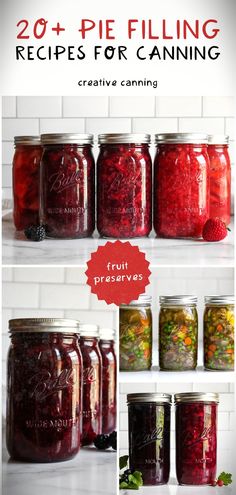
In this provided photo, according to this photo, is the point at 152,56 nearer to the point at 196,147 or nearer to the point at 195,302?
the point at 196,147

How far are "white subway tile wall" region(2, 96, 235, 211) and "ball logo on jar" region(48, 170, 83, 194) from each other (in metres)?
0.13

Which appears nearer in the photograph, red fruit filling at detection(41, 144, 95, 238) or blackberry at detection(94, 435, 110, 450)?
red fruit filling at detection(41, 144, 95, 238)

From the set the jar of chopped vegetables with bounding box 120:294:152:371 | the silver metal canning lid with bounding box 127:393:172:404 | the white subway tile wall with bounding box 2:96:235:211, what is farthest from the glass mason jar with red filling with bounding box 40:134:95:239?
the silver metal canning lid with bounding box 127:393:172:404

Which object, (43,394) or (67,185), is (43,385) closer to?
(43,394)

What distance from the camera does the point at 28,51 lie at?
2305 millimetres

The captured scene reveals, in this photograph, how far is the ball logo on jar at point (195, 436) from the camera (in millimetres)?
2389

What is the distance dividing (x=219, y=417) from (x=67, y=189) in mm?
713

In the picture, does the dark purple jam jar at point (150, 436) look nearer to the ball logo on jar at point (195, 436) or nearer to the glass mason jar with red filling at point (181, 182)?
the ball logo on jar at point (195, 436)

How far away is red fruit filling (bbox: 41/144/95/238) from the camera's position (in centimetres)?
223

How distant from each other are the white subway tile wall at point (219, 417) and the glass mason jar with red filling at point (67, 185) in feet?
1.80

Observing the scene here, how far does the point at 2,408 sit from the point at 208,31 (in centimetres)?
101

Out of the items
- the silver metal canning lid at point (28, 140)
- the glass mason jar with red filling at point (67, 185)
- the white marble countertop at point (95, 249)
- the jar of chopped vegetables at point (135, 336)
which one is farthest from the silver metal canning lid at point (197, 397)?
the silver metal canning lid at point (28, 140)

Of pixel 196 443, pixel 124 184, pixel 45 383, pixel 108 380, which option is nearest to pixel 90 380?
pixel 108 380

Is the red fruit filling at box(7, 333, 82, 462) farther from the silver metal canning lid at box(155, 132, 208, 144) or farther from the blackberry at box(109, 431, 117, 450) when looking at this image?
the silver metal canning lid at box(155, 132, 208, 144)
